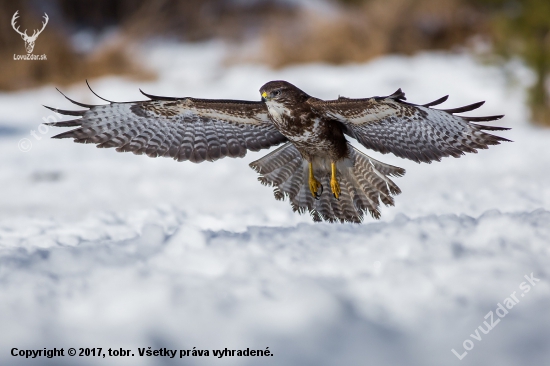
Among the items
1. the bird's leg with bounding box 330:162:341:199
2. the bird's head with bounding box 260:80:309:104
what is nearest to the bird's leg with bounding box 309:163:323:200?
the bird's leg with bounding box 330:162:341:199

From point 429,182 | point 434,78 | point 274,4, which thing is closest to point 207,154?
point 429,182

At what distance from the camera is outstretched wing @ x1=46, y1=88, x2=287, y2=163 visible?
4777 millimetres

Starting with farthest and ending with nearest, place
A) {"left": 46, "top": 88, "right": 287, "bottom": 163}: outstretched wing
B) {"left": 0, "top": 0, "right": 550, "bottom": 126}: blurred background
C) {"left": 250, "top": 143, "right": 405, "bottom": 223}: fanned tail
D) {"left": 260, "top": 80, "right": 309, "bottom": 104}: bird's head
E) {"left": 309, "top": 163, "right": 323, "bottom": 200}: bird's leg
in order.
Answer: {"left": 0, "top": 0, "right": 550, "bottom": 126}: blurred background
{"left": 309, "top": 163, "right": 323, "bottom": 200}: bird's leg
{"left": 250, "top": 143, "right": 405, "bottom": 223}: fanned tail
{"left": 46, "top": 88, "right": 287, "bottom": 163}: outstretched wing
{"left": 260, "top": 80, "right": 309, "bottom": 104}: bird's head

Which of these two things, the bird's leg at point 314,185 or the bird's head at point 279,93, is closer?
the bird's head at point 279,93

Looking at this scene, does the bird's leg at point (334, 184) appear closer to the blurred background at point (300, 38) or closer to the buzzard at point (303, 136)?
the buzzard at point (303, 136)

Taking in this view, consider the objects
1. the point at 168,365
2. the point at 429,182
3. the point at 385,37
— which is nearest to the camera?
the point at 168,365

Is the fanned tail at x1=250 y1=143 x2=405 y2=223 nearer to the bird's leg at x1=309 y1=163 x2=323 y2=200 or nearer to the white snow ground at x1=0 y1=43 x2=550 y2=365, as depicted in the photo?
the bird's leg at x1=309 y1=163 x2=323 y2=200

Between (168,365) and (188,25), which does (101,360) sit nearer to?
(168,365)

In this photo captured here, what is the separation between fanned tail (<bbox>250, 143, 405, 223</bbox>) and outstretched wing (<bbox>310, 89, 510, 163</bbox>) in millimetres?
264

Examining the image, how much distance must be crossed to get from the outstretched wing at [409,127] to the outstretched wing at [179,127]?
0.70 metres

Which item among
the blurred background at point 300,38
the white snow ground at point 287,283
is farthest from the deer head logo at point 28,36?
the white snow ground at point 287,283

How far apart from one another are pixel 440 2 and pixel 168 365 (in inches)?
604

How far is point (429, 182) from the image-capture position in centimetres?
743

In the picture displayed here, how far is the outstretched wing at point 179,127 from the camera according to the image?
4.78 m
